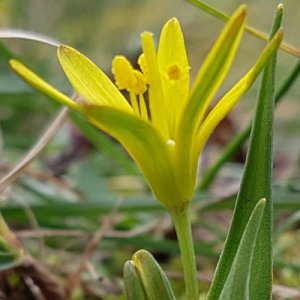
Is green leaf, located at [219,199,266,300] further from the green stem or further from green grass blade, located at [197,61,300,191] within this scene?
green grass blade, located at [197,61,300,191]

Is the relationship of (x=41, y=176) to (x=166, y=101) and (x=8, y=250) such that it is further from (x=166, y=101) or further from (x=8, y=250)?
(x=166, y=101)

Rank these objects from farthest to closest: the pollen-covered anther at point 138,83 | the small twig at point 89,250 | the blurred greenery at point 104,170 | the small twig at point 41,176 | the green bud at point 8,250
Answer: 1. the small twig at point 41,176
2. the blurred greenery at point 104,170
3. the small twig at point 89,250
4. the green bud at point 8,250
5. the pollen-covered anther at point 138,83

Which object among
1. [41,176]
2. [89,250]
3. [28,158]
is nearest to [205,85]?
[28,158]

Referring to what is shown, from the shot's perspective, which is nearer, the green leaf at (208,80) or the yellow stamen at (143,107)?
the green leaf at (208,80)

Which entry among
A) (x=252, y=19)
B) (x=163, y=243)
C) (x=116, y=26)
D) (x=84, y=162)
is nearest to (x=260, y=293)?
(x=163, y=243)

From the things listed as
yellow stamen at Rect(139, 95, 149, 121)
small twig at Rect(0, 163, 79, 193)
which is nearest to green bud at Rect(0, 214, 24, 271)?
yellow stamen at Rect(139, 95, 149, 121)

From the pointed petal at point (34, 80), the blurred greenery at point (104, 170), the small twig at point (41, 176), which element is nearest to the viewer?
the pointed petal at point (34, 80)

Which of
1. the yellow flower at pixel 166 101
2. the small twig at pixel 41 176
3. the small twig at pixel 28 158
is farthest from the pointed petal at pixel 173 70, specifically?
the small twig at pixel 41 176

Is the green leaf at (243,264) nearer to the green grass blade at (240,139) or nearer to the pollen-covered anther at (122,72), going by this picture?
the pollen-covered anther at (122,72)
